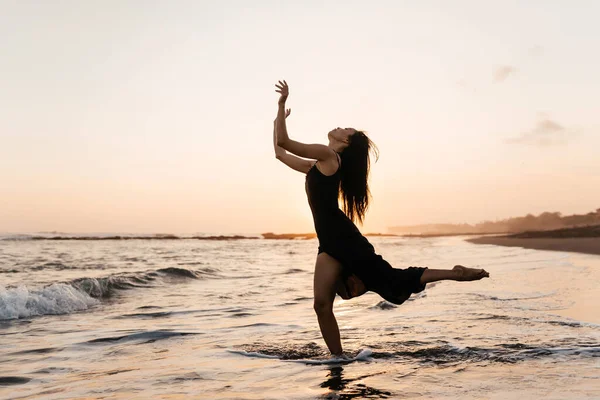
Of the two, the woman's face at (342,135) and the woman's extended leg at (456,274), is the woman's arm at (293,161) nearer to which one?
the woman's face at (342,135)

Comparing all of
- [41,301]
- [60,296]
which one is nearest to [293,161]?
[41,301]

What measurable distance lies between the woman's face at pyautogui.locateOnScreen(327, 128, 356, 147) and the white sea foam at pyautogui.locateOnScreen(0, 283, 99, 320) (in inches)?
272

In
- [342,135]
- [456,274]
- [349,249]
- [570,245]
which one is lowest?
[570,245]

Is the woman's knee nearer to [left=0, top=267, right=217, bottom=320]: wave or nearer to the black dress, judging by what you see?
the black dress

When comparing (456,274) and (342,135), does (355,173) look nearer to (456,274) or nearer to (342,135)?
(342,135)

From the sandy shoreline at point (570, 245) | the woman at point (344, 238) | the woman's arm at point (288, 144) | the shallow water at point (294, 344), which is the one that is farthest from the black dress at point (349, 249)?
the sandy shoreline at point (570, 245)

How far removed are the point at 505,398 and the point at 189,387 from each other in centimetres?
239

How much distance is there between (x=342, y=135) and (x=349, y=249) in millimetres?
1082

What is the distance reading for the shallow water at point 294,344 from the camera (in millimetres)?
4582

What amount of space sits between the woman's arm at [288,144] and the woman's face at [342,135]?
1.03ft

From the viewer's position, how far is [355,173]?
219 inches

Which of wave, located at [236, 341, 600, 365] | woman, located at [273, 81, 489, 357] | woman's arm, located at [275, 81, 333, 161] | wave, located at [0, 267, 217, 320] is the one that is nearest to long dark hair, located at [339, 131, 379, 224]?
woman, located at [273, 81, 489, 357]

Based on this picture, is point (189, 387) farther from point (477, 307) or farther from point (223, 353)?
point (477, 307)

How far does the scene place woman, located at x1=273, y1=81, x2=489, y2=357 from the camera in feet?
17.5
